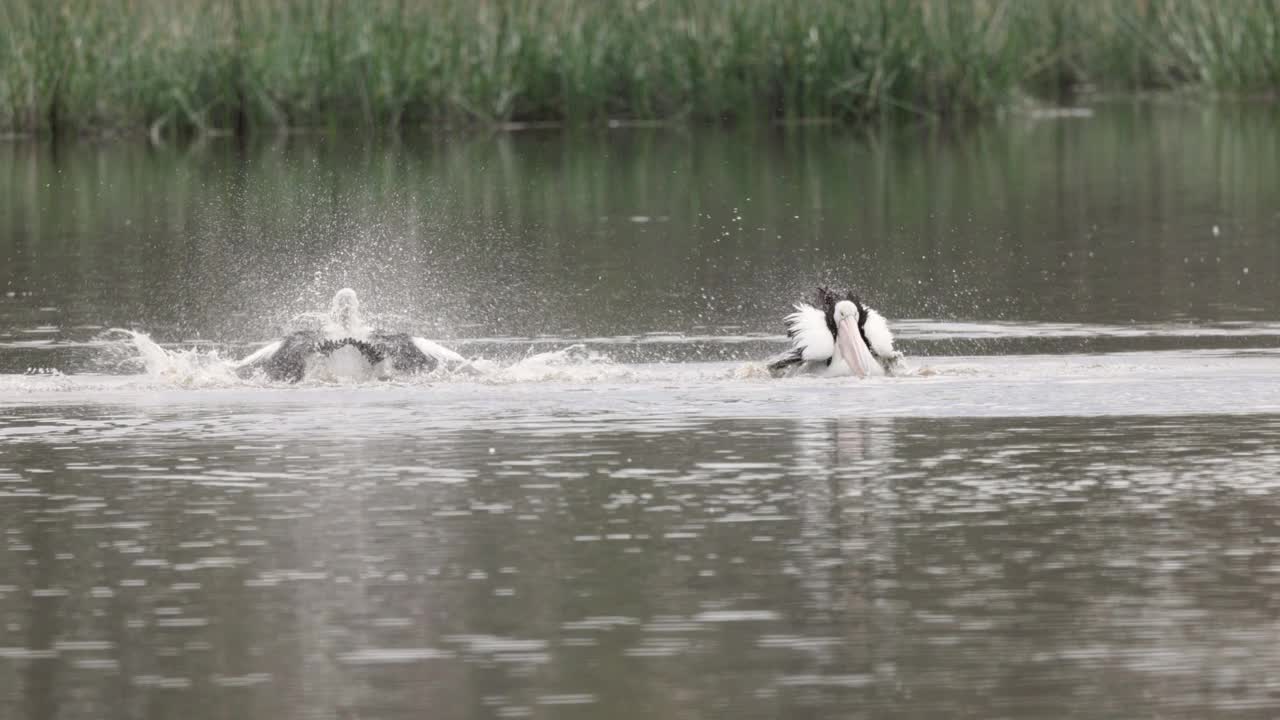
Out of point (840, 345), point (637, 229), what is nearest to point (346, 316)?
point (840, 345)

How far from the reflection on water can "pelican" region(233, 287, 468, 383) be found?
1.97 meters

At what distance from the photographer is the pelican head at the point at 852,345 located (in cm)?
1503

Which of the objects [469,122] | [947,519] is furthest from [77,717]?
[469,122]

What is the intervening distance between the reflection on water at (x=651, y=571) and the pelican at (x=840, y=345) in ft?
6.45

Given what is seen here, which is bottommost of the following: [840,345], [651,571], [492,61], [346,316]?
[651,571]

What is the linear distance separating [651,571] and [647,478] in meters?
2.02

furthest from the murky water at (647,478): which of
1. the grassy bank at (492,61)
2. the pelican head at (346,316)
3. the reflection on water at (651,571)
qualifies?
the grassy bank at (492,61)

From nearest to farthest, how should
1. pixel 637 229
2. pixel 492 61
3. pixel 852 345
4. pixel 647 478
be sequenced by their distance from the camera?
pixel 647 478
pixel 852 345
pixel 637 229
pixel 492 61

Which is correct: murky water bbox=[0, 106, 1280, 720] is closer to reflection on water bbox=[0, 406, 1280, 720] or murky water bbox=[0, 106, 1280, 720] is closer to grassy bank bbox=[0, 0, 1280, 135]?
reflection on water bbox=[0, 406, 1280, 720]

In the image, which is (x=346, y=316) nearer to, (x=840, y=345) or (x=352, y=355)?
(x=352, y=355)

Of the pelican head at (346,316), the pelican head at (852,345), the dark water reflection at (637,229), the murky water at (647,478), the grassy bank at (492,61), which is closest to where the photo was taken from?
the murky water at (647,478)

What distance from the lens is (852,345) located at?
49.4 feet

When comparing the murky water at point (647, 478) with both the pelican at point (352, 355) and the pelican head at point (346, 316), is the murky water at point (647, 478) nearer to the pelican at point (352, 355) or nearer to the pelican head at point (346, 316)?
the pelican at point (352, 355)

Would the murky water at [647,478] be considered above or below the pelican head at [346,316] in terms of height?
below
